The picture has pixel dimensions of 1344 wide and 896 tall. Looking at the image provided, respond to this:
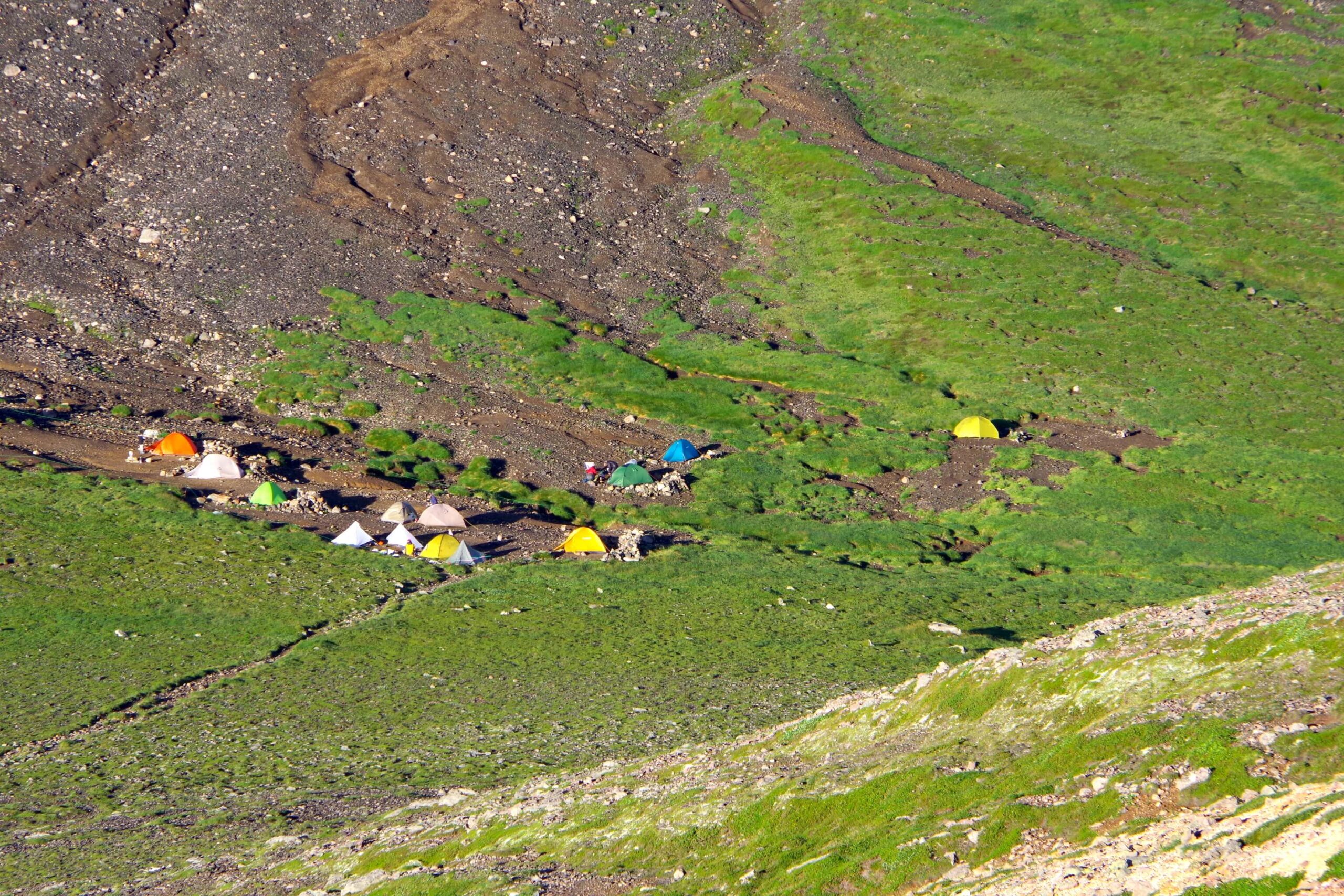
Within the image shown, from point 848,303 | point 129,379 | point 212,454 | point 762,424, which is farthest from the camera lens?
point 848,303

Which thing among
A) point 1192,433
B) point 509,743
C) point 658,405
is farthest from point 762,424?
point 509,743

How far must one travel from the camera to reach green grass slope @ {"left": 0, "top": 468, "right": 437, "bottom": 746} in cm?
4469

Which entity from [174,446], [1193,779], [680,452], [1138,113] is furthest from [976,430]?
[1193,779]

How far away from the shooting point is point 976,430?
8088 cm

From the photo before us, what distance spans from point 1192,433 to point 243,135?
252ft

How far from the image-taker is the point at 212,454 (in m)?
68.4

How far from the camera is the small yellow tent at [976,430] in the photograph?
265ft

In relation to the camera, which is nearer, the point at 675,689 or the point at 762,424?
the point at 675,689

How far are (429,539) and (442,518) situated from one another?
1.58 metres

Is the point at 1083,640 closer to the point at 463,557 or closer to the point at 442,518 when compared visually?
the point at 463,557

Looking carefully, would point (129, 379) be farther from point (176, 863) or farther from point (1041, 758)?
point (1041, 758)

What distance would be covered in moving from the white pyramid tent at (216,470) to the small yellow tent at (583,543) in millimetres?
19759

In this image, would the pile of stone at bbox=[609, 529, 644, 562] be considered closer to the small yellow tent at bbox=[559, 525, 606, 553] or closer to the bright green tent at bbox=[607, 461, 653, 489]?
the small yellow tent at bbox=[559, 525, 606, 553]

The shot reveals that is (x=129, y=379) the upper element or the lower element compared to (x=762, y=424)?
upper
